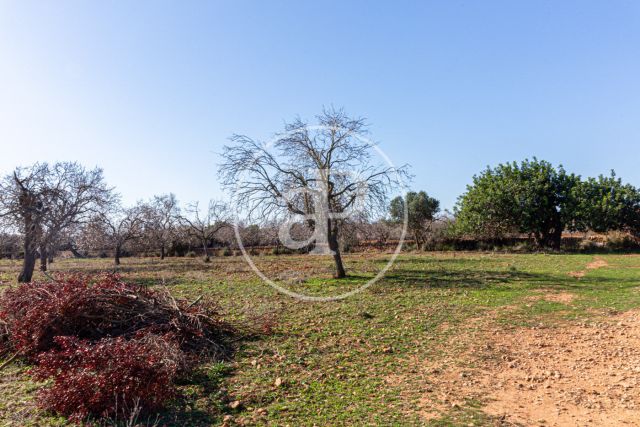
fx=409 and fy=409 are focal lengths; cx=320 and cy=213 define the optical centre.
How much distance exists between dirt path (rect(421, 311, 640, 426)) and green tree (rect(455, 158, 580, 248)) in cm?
2720

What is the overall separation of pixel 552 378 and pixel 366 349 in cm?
288

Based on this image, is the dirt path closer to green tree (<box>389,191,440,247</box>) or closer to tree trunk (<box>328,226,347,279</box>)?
tree trunk (<box>328,226,347,279</box>)

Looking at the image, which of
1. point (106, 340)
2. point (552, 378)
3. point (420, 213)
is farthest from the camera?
point (420, 213)

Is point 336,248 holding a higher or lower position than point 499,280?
higher

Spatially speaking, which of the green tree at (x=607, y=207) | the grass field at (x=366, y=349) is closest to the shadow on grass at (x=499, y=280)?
the grass field at (x=366, y=349)

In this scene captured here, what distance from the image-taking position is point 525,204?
33.2 metres

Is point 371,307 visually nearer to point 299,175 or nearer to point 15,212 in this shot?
point 299,175

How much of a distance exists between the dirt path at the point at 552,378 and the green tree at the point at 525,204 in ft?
89.2

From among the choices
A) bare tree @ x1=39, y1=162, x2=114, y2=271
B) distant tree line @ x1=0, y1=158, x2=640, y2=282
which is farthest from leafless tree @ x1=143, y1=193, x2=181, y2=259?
bare tree @ x1=39, y1=162, x2=114, y2=271

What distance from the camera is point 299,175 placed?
1628 cm

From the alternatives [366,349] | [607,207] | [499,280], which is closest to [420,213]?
[607,207]

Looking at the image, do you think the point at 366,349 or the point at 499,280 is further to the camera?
the point at 499,280

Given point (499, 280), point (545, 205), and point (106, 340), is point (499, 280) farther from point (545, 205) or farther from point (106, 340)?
point (545, 205)

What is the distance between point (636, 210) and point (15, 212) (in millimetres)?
41480
